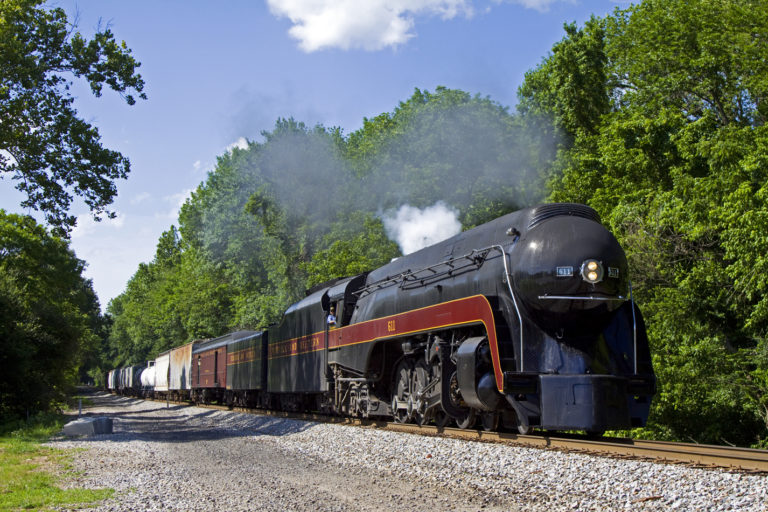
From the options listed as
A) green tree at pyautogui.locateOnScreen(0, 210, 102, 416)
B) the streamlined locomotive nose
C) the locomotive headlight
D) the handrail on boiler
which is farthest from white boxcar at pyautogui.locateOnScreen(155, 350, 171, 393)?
the locomotive headlight

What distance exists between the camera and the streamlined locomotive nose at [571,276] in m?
9.45

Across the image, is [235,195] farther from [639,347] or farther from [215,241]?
[639,347]

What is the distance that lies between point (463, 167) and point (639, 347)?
22.7 meters

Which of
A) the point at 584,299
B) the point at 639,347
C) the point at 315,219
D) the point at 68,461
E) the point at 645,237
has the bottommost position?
the point at 68,461

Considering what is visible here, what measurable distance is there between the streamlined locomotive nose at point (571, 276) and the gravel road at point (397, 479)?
1.99 meters

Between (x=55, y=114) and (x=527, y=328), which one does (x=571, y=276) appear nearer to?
(x=527, y=328)

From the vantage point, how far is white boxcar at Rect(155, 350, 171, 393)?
44.4m

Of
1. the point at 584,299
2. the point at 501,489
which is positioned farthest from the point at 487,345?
the point at 501,489

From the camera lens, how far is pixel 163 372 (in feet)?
151

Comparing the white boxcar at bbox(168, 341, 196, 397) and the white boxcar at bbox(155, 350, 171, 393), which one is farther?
the white boxcar at bbox(155, 350, 171, 393)

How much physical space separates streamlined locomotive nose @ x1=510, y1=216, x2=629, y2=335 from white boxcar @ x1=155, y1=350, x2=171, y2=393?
38013mm

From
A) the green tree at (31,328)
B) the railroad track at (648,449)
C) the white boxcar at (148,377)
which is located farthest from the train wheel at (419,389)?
the white boxcar at (148,377)

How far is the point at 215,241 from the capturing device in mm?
53344

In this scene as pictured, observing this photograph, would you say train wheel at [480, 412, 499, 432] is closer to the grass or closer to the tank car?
the tank car
